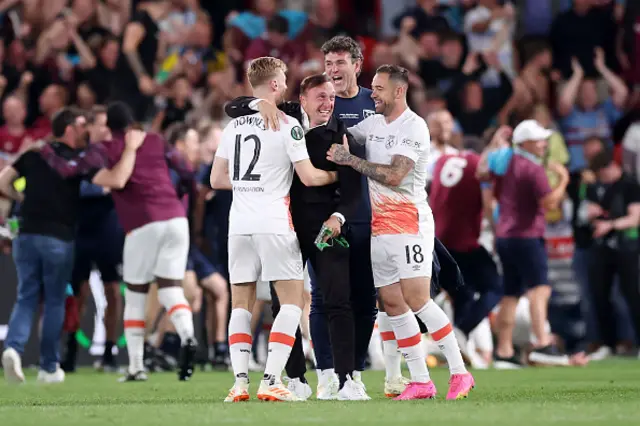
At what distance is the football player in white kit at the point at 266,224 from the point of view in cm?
944

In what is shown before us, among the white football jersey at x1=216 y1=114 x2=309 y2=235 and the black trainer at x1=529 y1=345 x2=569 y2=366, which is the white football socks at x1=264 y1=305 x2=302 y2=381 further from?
the black trainer at x1=529 y1=345 x2=569 y2=366

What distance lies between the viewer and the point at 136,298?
517 inches

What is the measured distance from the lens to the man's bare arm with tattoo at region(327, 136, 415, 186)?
31.5 ft

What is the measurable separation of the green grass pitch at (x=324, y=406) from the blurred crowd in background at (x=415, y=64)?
Result: 551 cm

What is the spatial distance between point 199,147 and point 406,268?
21.6 feet

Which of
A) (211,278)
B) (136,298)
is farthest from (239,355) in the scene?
(211,278)

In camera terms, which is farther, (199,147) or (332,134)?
(199,147)

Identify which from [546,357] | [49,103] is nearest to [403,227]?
[546,357]

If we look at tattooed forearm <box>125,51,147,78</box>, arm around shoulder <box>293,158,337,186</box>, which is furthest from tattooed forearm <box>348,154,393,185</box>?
tattooed forearm <box>125,51,147,78</box>

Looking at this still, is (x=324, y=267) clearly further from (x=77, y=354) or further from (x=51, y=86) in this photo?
(x=51, y=86)

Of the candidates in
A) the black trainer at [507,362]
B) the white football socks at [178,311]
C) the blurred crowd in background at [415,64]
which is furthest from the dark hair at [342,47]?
the blurred crowd in background at [415,64]

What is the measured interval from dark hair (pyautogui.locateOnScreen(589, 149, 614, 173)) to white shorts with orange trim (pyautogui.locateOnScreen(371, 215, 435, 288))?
8.92 meters

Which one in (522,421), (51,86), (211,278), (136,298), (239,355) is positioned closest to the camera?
(522,421)

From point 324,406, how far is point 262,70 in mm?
2380
